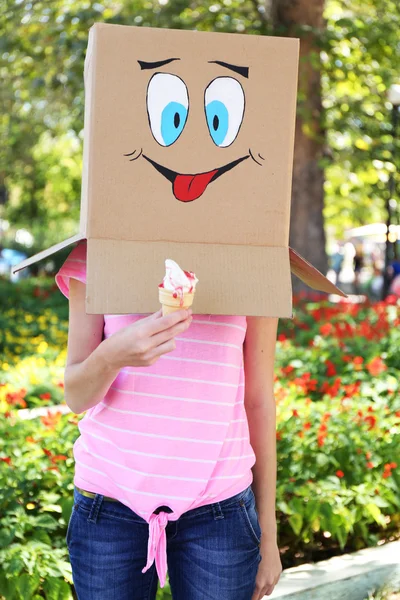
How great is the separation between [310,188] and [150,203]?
873cm

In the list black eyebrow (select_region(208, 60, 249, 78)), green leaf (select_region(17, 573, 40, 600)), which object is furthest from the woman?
green leaf (select_region(17, 573, 40, 600))

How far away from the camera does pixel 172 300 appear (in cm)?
138

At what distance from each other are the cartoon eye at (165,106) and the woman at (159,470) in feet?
0.98

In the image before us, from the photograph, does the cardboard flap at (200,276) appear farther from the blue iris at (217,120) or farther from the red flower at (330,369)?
the red flower at (330,369)

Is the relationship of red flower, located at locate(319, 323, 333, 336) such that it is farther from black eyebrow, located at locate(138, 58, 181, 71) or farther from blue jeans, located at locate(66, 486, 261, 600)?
black eyebrow, located at locate(138, 58, 181, 71)

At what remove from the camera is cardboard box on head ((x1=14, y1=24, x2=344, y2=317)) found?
1534 millimetres

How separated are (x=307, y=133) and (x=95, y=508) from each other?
7.76 m

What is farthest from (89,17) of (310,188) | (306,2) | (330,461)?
(330,461)

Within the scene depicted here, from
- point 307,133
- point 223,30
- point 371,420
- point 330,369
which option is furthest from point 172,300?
point 307,133

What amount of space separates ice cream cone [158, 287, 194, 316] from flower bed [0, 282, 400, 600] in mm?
1605

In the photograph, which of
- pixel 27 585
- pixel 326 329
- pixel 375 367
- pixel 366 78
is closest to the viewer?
pixel 27 585

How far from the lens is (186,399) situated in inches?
63.9

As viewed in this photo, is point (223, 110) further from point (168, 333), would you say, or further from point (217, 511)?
point (217, 511)

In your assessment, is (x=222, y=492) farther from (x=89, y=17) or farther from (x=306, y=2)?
Result: (x=306, y=2)
